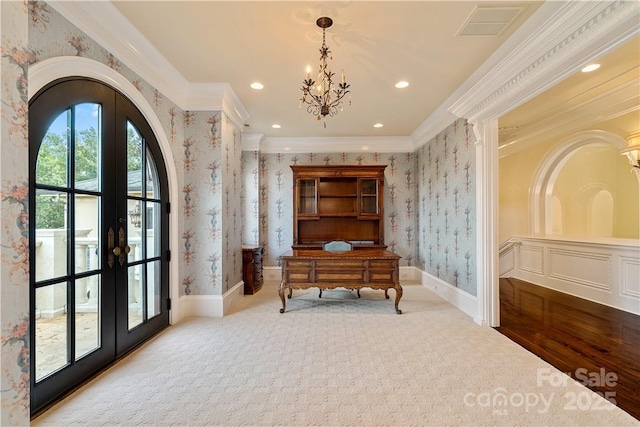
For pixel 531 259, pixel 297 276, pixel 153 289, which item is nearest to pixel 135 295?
pixel 153 289

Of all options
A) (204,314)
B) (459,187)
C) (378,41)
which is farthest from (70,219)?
(459,187)

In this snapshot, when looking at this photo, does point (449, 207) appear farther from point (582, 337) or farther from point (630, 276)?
point (630, 276)

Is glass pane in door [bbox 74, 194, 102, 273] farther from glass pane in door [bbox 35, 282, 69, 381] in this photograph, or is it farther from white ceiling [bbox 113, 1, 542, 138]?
white ceiling [bbox 113, 1, 542, 138]

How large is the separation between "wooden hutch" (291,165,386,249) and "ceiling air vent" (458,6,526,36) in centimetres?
313

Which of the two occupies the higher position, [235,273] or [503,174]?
[503,174]

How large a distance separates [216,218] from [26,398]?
2708mm

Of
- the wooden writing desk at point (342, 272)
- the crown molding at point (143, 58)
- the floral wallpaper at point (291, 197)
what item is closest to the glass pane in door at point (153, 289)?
the wooden writing desk at point (342, 272)

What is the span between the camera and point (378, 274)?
12.1ft

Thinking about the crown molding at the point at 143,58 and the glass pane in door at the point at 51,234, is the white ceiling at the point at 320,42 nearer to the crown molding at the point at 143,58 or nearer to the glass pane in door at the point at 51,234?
the crown molding at the point at 143,58

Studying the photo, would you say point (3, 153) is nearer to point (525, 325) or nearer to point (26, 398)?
point (26, 398)

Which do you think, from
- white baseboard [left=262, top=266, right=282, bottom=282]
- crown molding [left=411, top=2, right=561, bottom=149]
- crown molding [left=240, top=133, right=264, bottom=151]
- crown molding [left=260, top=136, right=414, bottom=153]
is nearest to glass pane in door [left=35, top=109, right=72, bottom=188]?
crown molding [left=411, top=2, right=561, bottom=149]

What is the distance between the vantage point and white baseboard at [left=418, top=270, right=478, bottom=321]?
3625 millimetres

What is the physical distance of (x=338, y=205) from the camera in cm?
575

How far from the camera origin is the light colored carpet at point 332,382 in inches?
70.7
